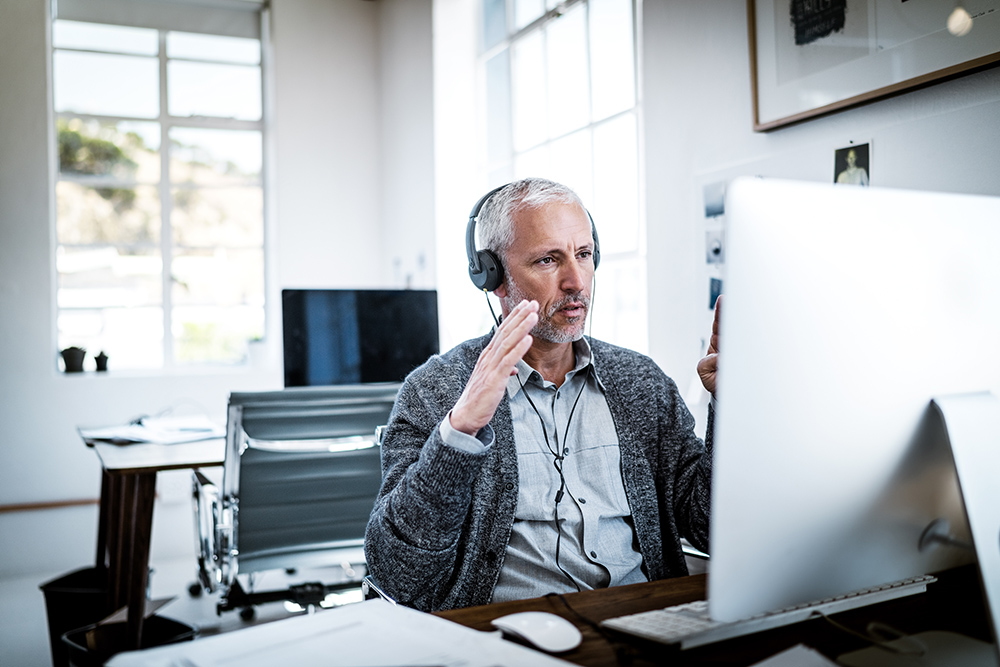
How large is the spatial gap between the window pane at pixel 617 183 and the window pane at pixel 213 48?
2815 millimetres

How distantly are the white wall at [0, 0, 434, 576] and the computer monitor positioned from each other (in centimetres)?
352

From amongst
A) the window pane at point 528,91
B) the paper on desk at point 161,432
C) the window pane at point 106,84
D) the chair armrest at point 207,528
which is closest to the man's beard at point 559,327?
the chair armrest at point 207,528

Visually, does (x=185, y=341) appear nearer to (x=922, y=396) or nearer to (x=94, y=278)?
(x=94, y=278)

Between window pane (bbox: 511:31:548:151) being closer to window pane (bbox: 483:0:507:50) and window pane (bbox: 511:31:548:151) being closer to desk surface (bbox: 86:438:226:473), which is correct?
window pane (bbox: 483:0:507:50)

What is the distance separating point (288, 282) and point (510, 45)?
195cm

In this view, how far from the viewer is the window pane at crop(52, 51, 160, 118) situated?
179 inches

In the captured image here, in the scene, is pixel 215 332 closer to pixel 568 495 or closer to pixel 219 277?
pixel 219 277

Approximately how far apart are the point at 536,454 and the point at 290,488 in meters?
1.10

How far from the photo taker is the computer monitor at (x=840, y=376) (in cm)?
60

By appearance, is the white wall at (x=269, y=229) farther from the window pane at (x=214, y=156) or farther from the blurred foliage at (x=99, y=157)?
the blurred foliage at (x=99, y=157)

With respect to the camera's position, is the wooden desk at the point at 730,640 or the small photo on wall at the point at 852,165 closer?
the wooden desk at the point at 730,640

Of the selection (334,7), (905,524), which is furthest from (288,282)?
(905,524)

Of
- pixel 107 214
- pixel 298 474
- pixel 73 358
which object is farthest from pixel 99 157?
pixel 298 474

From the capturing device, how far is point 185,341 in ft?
15.6
